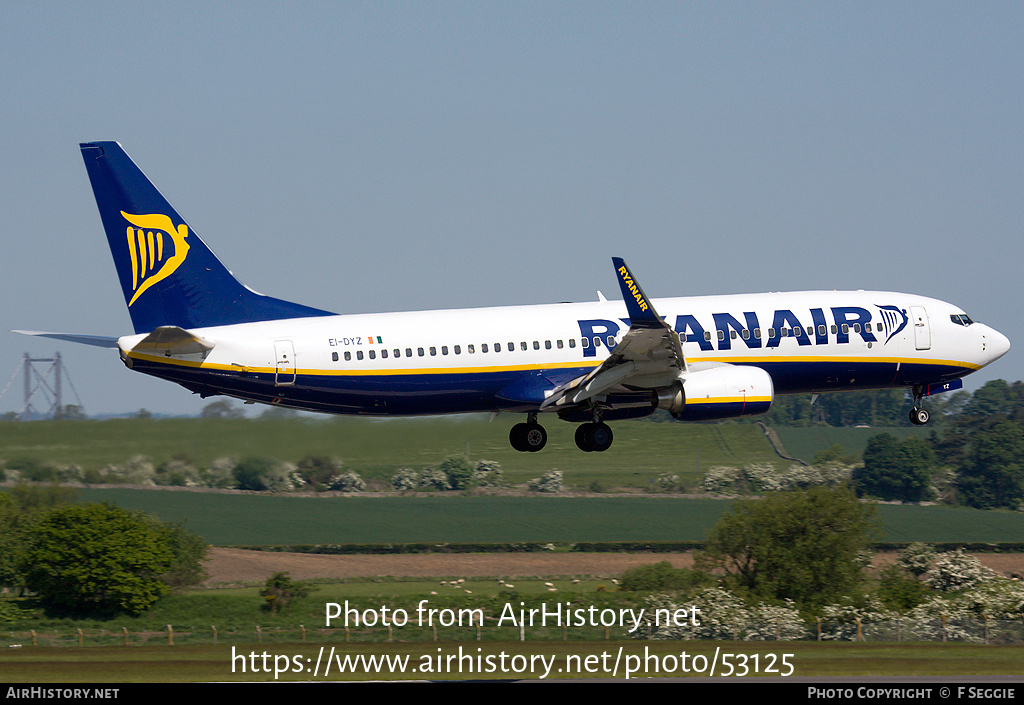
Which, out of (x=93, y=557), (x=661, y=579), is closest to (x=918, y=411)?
(x=661, y=579)

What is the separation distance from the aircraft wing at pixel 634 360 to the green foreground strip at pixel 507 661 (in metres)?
13.1

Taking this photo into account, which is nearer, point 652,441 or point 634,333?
point 634,333

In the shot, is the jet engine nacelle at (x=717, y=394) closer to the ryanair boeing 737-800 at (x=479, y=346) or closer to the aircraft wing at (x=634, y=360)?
the ryanair boeing 737-800 at (x=479, y=346)

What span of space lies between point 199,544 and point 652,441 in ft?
116

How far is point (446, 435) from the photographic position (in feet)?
226

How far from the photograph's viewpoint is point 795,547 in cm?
8250

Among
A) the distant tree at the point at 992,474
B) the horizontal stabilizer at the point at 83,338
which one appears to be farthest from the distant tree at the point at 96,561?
the distant tree at the point at 992,474

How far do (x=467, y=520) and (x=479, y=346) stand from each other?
52.8 m

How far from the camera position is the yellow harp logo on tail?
4003 cm

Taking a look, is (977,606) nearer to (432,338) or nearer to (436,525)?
(436,525)

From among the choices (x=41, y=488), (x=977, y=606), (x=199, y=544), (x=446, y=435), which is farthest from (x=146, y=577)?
(x=977, y=606)

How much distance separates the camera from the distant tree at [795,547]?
80.2 metres

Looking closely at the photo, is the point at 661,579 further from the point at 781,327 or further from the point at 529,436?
the point at 781,327

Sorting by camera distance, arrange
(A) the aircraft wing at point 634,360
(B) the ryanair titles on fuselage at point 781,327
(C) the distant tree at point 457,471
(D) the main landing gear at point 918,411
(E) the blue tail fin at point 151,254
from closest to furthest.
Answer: (A) the aircraft wing at point 634,360
(E) the blue tail fin at point 151,254
(B) the ryanair titles on fuselage at point 781,327
(D) the main landing gear at point 918,411
(C) the distant tree at point 457,471
